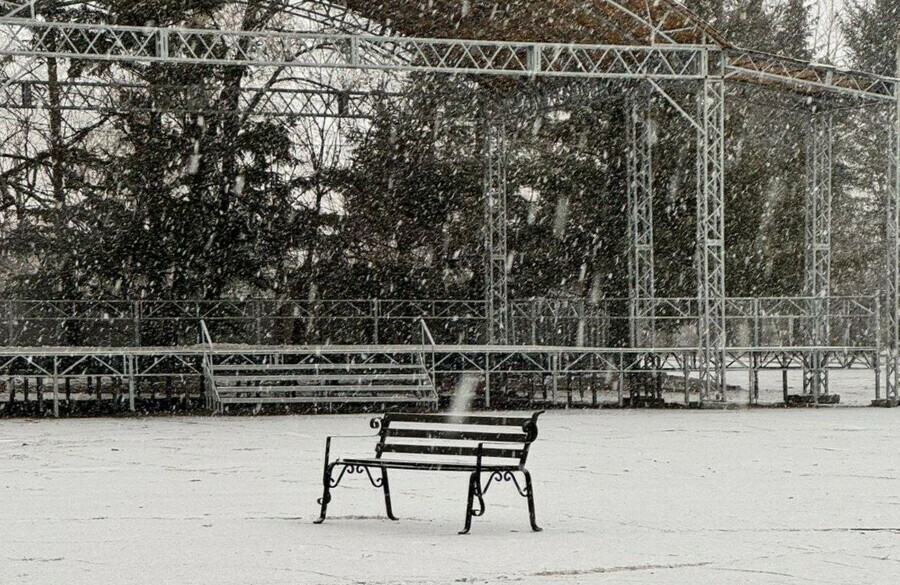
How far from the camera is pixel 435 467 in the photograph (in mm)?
8984

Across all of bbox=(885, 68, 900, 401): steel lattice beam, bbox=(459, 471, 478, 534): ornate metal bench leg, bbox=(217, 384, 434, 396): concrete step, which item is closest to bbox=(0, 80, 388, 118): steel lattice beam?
bbox=(217, 384, 434, 396): concrete step

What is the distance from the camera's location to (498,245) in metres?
27.5

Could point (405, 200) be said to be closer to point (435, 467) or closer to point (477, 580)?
point (435, 467)

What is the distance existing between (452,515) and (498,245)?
59.0 ft

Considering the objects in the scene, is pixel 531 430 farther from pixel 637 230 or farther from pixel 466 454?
pixel 637 230

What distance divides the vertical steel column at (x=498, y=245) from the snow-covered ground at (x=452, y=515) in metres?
10.5

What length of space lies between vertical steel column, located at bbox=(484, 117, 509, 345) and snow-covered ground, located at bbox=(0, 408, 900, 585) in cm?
1049

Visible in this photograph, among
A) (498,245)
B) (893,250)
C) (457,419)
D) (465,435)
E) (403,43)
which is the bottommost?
(465,435)

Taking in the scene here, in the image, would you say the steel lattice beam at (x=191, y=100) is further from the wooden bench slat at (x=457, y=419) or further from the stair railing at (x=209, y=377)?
the wooden bench slat at (x=457, y=419)

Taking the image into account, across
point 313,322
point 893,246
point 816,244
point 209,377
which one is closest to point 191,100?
point 313,322

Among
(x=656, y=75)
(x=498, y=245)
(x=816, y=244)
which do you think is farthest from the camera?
(x=498, y=245)

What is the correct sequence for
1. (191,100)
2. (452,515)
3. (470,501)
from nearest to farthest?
1. (470,501)
2. (452,515)
3. (191,100)

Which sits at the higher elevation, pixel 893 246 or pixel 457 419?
pixel 893 246

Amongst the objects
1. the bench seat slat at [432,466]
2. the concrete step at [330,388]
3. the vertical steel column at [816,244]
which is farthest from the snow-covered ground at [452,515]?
the vertical steel column at [816,244]
